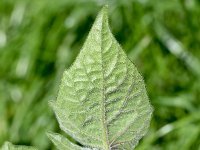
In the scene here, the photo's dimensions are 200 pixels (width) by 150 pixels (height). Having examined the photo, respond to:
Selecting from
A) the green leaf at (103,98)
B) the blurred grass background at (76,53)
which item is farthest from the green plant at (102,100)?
the blurred grass background at (76,53)

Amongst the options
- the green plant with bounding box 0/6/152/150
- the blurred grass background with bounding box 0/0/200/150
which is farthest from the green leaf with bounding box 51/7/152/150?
the blurred grass background with bounding box 0/0/200/150

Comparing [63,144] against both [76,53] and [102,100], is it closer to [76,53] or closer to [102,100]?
[102,100]

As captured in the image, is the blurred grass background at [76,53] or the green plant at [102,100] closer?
the green plant at [102,100]

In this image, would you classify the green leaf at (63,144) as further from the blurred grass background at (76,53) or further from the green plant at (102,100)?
the blurred grass background at (76,53)

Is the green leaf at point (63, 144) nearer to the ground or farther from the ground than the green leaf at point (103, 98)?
nearer to the ground

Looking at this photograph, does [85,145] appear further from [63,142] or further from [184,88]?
[184,88]

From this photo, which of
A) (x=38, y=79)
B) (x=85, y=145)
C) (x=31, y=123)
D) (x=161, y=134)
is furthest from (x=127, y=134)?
(x=38, y=79)

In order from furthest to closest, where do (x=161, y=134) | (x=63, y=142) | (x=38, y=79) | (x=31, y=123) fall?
(x=38, y=79), (x=31, y=123), (x=161, y=134), (x=63, y=142)
